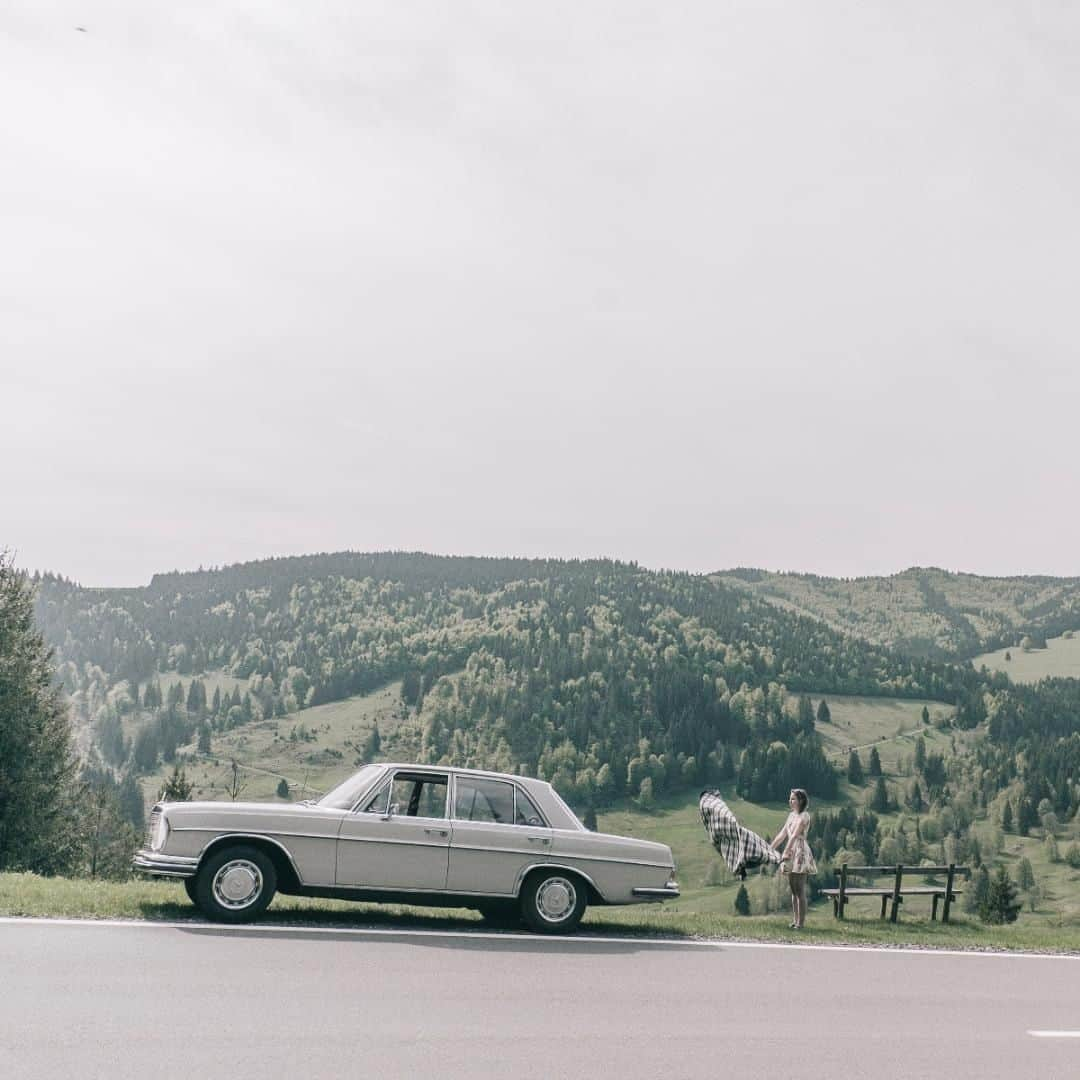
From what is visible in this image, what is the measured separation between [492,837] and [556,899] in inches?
41.1

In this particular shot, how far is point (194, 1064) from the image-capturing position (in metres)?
6.80

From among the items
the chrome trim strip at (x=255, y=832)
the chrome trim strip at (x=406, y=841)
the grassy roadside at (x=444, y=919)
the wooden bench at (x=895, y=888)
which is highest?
the chrome trim strip at (x=255, y=832)

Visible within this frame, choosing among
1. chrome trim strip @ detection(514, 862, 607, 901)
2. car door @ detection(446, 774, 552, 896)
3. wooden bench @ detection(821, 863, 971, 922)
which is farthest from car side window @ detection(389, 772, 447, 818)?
wooden bench @ detection(821, 863, 971, 922)

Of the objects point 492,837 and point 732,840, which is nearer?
point 492,837

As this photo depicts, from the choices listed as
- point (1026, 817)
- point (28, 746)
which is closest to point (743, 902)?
point (1026, 817)

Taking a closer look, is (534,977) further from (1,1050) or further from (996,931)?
(996,931)

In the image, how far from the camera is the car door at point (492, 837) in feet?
42.4

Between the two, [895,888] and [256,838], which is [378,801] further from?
[895,888]

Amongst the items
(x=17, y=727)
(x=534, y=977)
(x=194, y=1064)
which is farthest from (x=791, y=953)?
(x=17, y=727)

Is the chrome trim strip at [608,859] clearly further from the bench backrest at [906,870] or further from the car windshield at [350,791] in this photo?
the bench backrest at [906,870]

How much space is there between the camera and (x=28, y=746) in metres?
32.4

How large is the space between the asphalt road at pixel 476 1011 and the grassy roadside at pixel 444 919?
33.0 inches

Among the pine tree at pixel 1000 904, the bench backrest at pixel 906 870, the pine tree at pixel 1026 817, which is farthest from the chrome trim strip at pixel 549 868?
the pine tree at pixel 1026 817

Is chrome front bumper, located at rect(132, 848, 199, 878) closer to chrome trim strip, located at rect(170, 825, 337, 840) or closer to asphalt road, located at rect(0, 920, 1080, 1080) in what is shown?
chrome trim strip, located at rect(170, 825, 337, 840)
